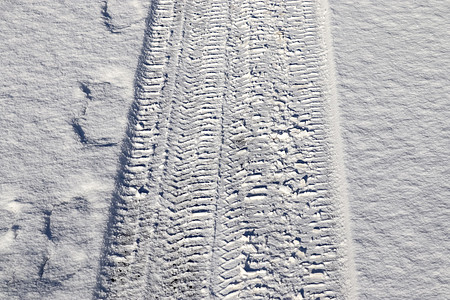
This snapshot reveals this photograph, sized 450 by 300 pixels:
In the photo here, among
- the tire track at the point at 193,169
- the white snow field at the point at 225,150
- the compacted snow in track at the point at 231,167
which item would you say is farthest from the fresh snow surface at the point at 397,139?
the tire track at the point at 193,169

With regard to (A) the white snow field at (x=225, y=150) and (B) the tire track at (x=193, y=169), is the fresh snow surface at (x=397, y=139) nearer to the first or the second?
(A) the white snow field at (x=225, y=150)

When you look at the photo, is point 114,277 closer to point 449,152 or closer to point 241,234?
point 241,234

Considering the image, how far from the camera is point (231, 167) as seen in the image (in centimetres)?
345

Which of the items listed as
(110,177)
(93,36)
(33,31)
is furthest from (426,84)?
(33,31)

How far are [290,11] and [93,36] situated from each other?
180cm

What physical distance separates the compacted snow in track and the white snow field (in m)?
0.01

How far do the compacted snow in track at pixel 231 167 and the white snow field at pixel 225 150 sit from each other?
0.01 metres

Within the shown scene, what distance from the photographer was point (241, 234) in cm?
312

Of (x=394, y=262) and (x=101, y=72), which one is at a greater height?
(x=101, y=72)

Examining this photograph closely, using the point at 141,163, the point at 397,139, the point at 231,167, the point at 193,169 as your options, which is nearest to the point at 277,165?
the point at 231,167

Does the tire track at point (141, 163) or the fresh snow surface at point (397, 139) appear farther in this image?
the tire track at point (141, 163)

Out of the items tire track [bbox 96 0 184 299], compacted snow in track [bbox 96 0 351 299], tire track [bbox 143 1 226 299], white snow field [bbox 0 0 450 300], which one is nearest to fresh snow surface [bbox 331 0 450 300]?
white snow field [bbox 0 0 450 300]

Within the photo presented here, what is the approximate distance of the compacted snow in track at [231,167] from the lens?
2.99 meters

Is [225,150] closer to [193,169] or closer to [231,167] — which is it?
[231,167]
